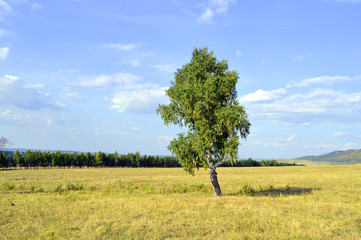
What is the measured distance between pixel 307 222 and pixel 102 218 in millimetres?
10502

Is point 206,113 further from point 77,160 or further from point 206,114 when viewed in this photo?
point 77,160

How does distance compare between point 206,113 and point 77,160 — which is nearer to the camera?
point 206,113

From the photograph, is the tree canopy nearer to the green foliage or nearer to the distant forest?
the green foliage

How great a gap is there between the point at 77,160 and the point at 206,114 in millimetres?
135047

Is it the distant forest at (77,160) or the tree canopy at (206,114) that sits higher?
the tree canopy at (206,114)

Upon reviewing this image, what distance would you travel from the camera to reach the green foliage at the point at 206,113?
22391 millimetres

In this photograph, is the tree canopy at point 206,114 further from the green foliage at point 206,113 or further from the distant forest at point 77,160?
the distant forest at point 77,160

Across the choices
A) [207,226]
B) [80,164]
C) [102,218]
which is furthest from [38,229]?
[80,164]

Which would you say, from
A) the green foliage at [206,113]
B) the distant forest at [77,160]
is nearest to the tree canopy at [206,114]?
the green foliage at [206,113]

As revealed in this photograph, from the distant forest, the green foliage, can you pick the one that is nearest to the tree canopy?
the green foliage

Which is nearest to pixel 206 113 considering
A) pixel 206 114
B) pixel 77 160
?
pixel 206 114

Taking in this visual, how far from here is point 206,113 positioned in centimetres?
2420

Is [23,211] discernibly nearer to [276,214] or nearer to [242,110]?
[276,214]

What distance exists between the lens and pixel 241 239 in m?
10.0
